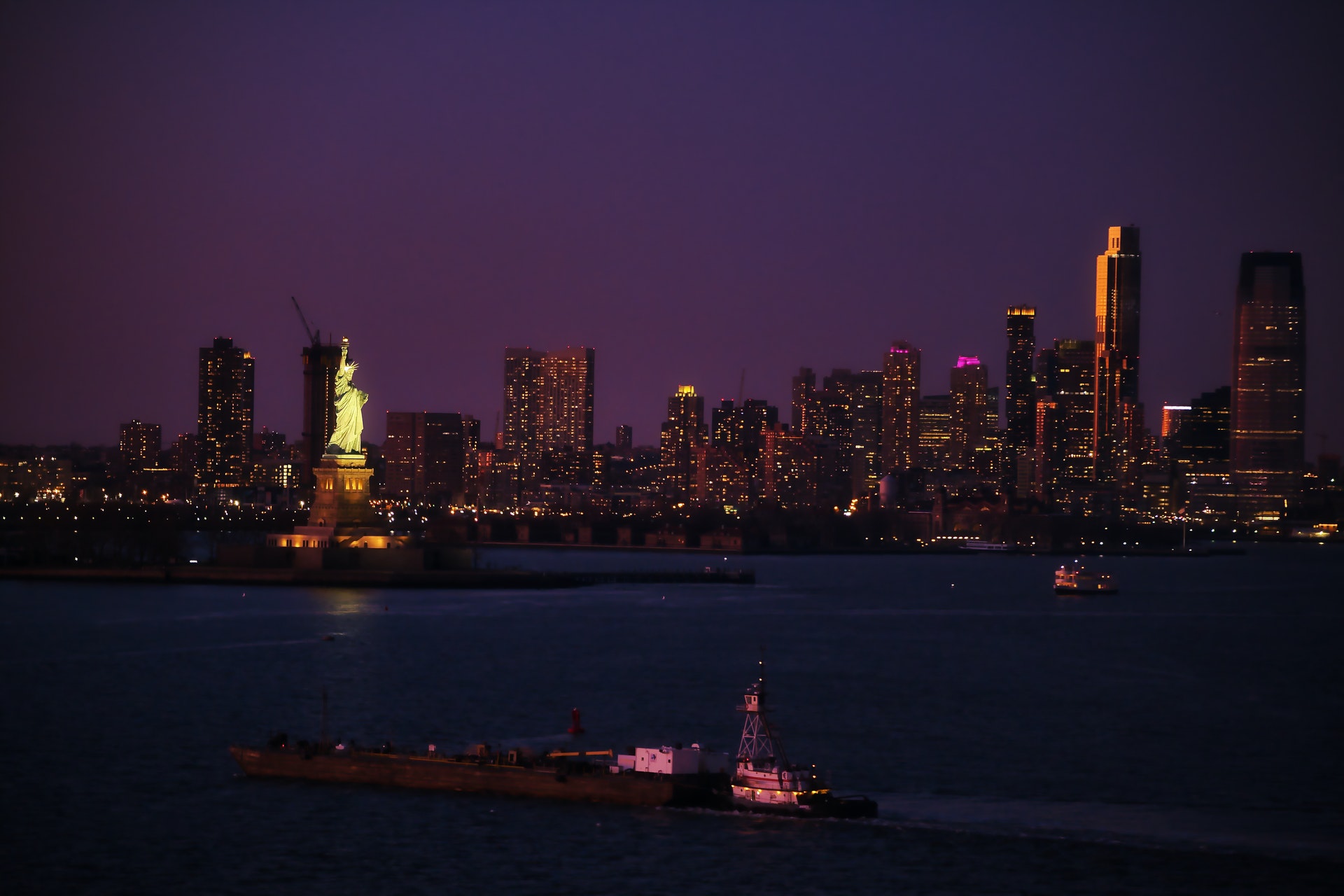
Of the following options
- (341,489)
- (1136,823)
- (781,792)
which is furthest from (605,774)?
(341,489)

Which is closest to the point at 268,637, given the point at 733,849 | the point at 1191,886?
the point at 733,849

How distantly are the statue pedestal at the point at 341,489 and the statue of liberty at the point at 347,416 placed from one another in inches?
21.1

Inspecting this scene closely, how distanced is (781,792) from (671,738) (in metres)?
9.71

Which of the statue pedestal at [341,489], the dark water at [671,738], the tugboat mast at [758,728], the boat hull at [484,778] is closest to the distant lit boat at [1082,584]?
the dark water at [671,738]

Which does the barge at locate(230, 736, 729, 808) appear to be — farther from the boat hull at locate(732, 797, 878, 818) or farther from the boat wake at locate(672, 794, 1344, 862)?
the boat hull at locate(732, 797, 878, 818)

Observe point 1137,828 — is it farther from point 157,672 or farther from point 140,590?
point 140,590

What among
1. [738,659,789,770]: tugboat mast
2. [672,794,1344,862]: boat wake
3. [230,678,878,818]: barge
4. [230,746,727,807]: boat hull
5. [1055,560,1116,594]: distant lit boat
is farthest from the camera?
[1055,560,1116,594]: distant lit boat

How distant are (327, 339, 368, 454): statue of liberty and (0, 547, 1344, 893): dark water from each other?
15.2m

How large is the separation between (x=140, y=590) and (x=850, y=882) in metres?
72.6

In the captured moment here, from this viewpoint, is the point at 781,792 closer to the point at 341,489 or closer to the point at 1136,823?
the point at 1136,823

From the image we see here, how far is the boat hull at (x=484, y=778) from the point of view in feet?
114

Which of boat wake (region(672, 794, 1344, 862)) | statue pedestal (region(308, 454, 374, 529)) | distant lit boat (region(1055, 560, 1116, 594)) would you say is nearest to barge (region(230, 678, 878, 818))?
boat wake (region(672, 794, 1344, 862))

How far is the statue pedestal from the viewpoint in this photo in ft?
332

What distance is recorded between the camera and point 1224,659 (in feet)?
222
